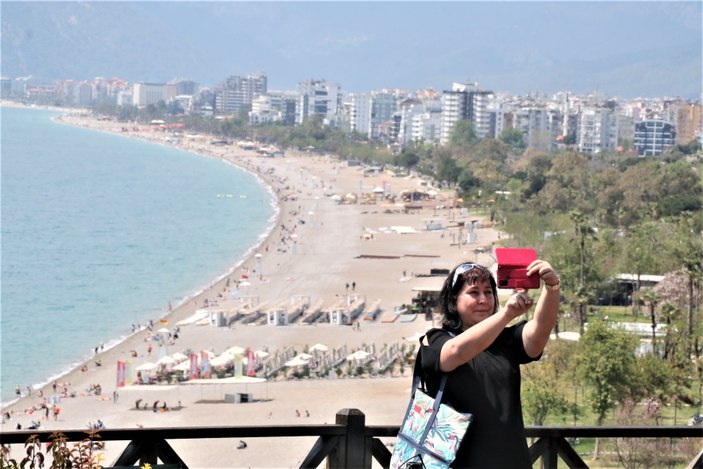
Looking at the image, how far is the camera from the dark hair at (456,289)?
136 inches

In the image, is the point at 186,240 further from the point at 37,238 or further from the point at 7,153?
Answer: the point at 7,153

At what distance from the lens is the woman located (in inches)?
127

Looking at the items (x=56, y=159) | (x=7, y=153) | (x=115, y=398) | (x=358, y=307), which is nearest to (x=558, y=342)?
(x=115, y=398)

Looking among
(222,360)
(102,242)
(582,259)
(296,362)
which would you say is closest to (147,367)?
(222,360)

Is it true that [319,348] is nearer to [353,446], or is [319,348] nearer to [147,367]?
[147,367]

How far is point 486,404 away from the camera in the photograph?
10.8 feet

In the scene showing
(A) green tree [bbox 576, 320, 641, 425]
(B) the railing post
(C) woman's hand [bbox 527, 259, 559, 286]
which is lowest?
(A) green tree [bbox 576, 320, 641, 425]

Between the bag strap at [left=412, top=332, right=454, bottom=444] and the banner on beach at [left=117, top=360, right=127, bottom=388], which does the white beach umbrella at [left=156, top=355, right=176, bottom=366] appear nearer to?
the banner on beach at [left=117, top=360, right=127, bottom=388]

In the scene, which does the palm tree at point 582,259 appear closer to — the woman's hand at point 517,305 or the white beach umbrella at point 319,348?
the white beach umbrella at point 319,348

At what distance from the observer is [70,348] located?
1190 inches

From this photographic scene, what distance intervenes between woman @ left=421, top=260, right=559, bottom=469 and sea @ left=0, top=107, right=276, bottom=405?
22.5 m

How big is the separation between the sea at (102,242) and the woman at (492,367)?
2245 cm

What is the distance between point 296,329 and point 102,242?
27.5 meters

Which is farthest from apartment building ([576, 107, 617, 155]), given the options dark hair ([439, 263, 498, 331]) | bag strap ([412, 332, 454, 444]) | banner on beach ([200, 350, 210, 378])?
bag strap ([412, 332, 454, 444])
